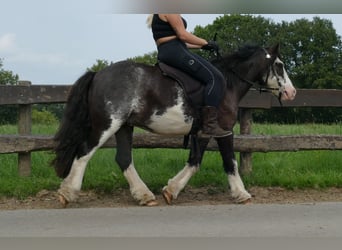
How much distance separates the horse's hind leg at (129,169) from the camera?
5586 millimetres

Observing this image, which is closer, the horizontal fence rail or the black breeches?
the black breeches

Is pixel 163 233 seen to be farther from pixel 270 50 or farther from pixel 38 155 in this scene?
pixel 38 155

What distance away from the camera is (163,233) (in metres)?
4.15

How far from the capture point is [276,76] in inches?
244

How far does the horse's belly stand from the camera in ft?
18.2

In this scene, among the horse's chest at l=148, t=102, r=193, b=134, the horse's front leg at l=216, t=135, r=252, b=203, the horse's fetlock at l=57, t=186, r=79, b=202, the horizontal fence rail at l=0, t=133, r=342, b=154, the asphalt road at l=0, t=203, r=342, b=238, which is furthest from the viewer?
the horizontal fence rail at l=0, t=133, r=342, b=154

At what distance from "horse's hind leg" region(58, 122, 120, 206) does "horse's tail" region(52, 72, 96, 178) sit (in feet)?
0.31

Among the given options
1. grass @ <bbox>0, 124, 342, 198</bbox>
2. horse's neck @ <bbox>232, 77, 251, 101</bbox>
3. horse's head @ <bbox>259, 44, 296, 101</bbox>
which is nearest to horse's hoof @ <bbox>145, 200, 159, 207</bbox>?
grass @ <bbox>0, 124, 342, 198</bbox>

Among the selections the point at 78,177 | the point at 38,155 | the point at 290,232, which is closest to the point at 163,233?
the point at 290,232

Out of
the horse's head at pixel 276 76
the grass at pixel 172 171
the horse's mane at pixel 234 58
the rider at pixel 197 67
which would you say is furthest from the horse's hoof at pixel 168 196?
the horse's head at pixel 276 76

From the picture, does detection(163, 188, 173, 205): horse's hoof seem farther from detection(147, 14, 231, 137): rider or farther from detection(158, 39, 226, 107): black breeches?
detection(158, 39, 226, 107): black breeches

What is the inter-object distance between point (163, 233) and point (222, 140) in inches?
75.1

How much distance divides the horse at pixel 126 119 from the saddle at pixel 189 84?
1.9 inches

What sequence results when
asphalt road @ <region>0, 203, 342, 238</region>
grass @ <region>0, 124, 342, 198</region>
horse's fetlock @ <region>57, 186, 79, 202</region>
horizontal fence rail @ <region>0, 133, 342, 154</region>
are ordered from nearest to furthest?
asphalt road @ <region>0, 203, 342, 238</region>
horse's fetlock @ <region>57, 186, 79, 202</region>
grass @ <region>0, 124, 342, 198</region>
horizontal fence rail @ <region>0, 133, 342, 154</region>
